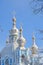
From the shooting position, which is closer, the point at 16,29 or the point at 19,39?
the point at 19,39

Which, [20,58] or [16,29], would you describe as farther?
[16,29]

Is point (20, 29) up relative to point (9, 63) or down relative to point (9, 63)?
up

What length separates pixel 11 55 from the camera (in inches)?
1102

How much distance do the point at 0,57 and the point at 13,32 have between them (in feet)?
8.46

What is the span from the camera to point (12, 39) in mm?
28438

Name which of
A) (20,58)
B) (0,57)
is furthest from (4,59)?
(20,58)

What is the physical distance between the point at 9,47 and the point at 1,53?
3.26 ft

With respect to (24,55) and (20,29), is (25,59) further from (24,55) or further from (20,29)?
(20,29)

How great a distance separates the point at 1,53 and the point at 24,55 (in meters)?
2.49

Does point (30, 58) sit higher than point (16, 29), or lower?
lower

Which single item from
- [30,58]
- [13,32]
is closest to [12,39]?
[13,32]

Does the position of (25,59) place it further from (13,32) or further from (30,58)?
(13,32)

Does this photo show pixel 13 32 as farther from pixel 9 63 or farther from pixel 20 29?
pixel 9 63

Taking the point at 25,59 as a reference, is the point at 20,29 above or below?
above
